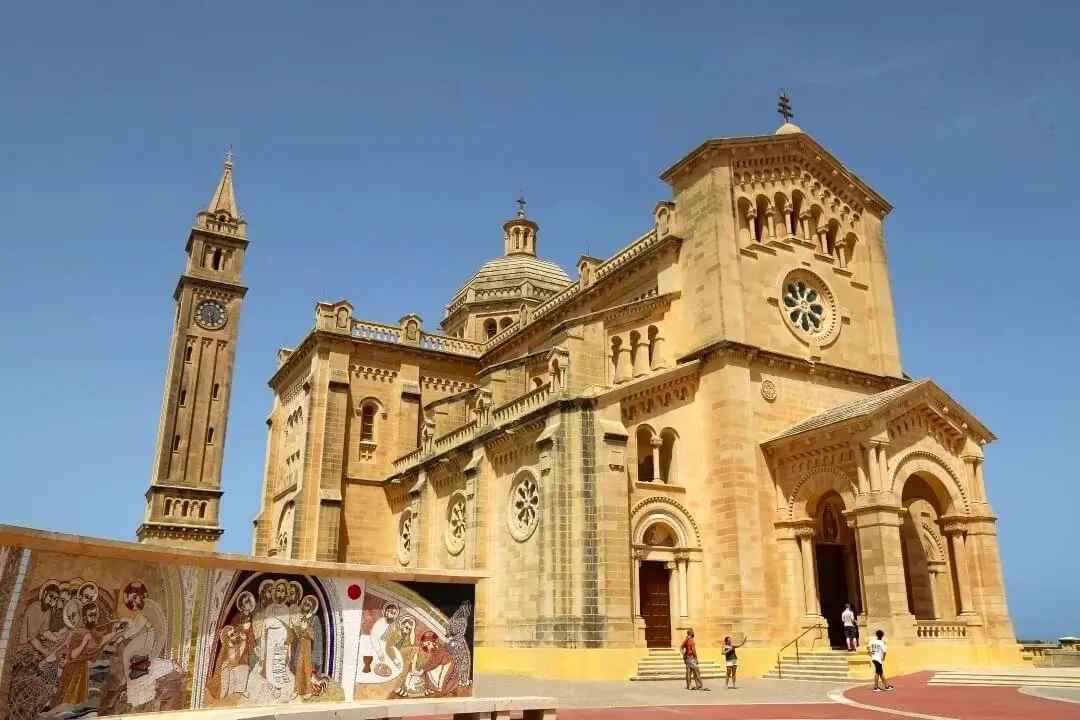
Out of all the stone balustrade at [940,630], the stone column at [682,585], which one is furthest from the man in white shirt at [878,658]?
the stone column at [682,585]

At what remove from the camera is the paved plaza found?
→ 571 inches

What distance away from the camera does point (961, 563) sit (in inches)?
957

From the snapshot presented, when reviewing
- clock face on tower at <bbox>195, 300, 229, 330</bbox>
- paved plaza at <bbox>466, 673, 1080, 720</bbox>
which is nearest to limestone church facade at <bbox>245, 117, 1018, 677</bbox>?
paved plaza at <bbox>466, 673, 1080, 720</bbox>

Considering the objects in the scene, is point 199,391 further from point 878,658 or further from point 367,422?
point 878,658

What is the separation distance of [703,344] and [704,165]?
6.51 metres

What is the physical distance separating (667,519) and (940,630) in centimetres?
804

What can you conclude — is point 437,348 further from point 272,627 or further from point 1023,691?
point 272,627

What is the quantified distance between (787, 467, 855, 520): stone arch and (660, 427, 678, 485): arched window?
3.67 m

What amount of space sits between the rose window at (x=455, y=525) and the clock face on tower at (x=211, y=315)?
25322 mm

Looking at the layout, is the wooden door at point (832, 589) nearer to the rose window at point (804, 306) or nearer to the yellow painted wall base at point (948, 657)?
the yellow painted wall base at point (948, 657)

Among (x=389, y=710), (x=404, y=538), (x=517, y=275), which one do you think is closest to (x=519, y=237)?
(x=517, y=275)

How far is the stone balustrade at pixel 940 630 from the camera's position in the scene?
2225 centimetres

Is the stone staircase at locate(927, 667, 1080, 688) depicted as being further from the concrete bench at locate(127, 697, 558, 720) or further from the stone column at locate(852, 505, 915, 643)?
the concrete bench at locate(127, 697, 558, 720)

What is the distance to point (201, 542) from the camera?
150 ft
